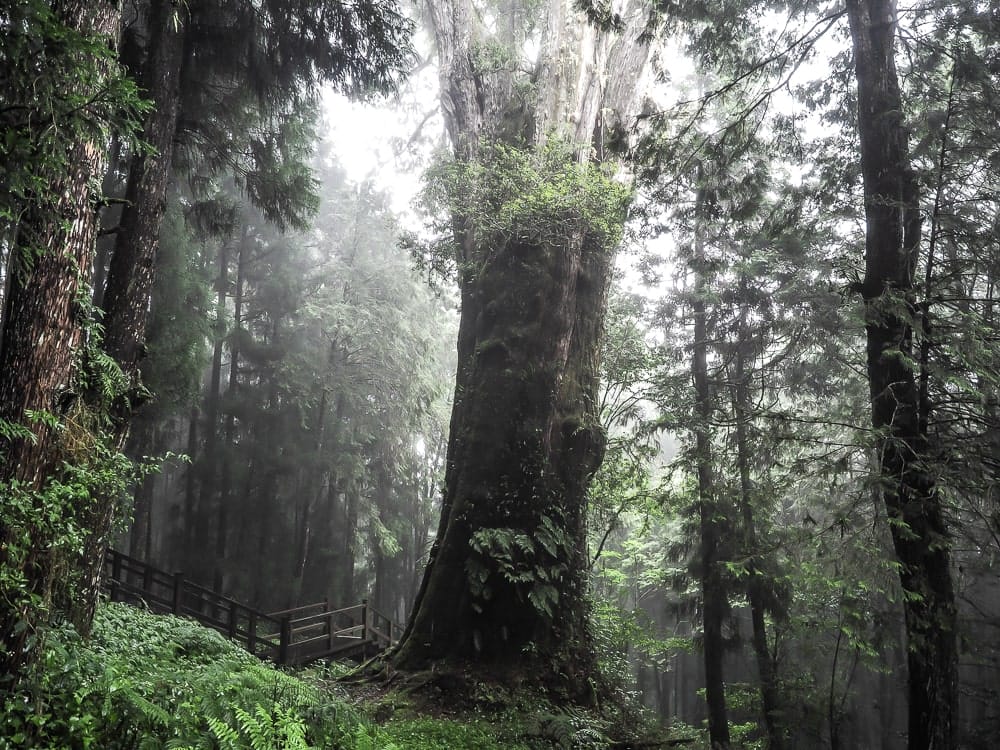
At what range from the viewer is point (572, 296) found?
916 cm

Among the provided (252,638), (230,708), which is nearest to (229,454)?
(252,638)

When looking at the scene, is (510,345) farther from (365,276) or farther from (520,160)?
(365,276)

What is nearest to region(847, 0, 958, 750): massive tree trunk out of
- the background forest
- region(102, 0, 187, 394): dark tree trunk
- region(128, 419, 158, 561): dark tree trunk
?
the background forest

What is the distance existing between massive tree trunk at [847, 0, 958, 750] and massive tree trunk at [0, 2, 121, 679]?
6.32m

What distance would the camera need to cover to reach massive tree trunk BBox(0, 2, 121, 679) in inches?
143

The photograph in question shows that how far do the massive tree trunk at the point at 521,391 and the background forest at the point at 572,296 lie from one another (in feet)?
Result: 0.16

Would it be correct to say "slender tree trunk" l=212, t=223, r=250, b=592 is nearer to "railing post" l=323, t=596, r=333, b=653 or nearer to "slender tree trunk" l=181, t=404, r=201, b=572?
"slender tree trunk" l=181, t=404, r=201, b=572

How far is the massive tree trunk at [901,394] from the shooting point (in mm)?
5438

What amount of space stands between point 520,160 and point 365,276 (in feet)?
45.4

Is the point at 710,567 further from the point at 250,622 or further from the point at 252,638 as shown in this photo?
the point at 250,622

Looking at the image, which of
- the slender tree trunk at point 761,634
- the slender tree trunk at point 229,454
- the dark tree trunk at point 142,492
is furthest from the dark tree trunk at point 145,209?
the slender tree trunk at point 229,454

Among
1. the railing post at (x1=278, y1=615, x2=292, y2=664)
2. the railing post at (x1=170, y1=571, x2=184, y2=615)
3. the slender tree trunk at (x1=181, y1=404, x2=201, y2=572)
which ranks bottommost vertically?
the railing post at (x1=278, y1=615, x2=292, y2=664)

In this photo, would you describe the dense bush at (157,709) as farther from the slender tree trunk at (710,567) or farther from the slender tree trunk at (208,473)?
the slender tree trunk at (208,473)

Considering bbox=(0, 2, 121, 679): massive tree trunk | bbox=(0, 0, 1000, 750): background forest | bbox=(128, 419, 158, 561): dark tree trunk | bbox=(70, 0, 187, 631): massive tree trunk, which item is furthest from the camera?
bbox=(128, 419, 158, 561): dark tree trunk
